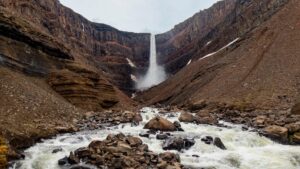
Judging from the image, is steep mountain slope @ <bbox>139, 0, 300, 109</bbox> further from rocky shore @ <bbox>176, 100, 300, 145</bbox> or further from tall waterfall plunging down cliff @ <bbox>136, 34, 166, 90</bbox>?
tall waterfall plunging down cliff @ <bbox>136, 34, 166, 90</bbox>

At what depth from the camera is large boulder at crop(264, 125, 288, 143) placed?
30.9 meters

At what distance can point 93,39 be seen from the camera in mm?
153875

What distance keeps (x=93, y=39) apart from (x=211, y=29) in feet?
135

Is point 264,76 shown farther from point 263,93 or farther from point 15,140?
point 15,140

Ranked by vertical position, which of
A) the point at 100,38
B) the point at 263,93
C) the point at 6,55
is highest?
the point at 100,38

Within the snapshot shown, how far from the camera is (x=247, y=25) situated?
9438 centimetres

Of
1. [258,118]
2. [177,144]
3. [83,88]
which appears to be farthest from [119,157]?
[83,88]

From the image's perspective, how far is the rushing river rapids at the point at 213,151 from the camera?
2364cm

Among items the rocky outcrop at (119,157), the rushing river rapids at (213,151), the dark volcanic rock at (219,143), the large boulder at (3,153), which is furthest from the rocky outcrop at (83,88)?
the large boulder at (3,153)

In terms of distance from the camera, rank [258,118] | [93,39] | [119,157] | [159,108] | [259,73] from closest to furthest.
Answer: [119,157] < [258,118] < [259,73] < [159,108] < [93,39]

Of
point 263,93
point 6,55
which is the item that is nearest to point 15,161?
point 6,55

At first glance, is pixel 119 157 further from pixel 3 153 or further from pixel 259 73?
pixel 259 73

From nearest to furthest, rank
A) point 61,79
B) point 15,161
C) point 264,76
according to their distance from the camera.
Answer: point 15,161, point 61,79, point 264,76

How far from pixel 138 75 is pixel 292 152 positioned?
12771cm
